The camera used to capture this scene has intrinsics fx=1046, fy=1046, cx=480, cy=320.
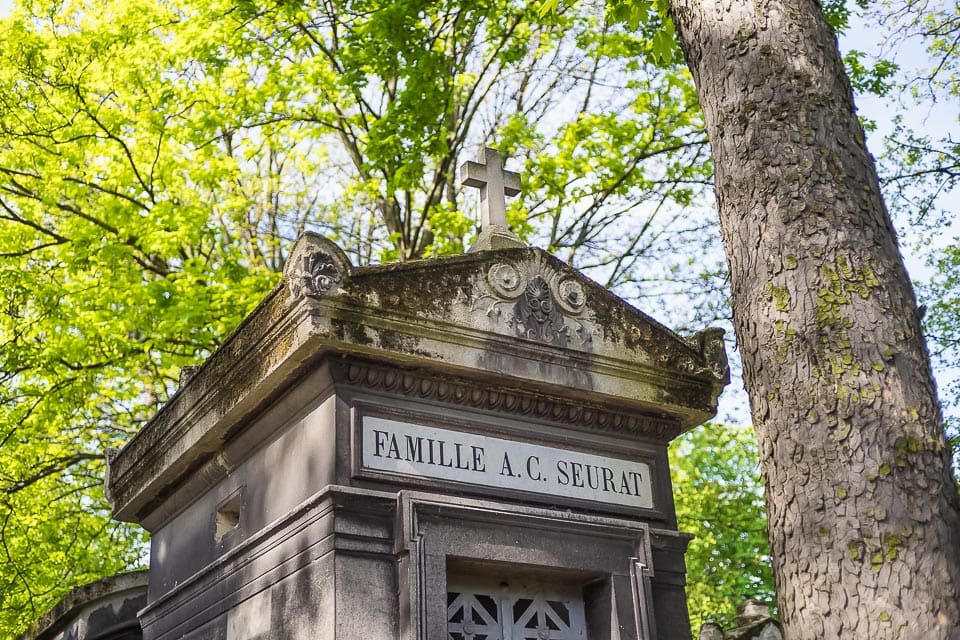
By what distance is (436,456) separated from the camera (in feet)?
15.4

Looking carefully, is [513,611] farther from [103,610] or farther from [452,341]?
[103,610]

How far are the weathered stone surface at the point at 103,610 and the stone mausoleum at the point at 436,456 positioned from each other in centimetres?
111

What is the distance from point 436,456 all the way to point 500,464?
0.34 metres

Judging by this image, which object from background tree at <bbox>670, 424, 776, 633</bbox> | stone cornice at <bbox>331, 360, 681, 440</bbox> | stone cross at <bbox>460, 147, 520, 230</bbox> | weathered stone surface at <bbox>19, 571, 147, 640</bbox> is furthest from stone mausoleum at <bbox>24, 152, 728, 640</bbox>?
background tree at <bbox>670, 424, 776, 633</bbox>

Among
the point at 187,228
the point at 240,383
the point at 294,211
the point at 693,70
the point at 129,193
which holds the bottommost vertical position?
the point at 240,383

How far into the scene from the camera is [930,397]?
2953 millimetres

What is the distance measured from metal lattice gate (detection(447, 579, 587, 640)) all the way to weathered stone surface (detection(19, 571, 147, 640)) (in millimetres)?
2900

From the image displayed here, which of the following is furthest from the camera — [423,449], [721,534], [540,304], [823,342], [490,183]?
[721,534]

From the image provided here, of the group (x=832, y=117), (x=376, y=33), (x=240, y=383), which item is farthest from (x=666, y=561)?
(x=376, y=33)

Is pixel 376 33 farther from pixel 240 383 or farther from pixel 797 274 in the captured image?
→ pixel 797 274

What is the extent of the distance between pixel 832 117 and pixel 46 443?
11134 mm

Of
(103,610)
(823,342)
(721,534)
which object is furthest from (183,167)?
(721,534)

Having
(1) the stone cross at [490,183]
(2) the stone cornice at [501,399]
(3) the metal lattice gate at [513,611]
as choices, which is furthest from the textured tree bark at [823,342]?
(1) the stone cross at [490,183]

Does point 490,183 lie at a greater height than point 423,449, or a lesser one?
greater
